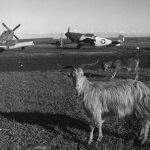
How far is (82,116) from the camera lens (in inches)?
474

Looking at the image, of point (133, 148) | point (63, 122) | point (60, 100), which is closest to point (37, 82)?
point (60, 100)

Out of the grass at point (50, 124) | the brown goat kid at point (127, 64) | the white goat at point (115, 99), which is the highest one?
the white goat at point (115, 99)

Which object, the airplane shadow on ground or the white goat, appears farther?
the airplane shadow on ground

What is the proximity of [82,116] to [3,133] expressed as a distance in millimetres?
3400

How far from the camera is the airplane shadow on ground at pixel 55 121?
991 centimetres

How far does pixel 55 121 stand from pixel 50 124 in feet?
1.28

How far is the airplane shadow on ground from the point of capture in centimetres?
991

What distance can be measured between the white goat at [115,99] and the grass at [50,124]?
0.44 metres

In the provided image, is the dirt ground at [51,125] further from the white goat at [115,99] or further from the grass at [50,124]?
the white goat at [115,99]

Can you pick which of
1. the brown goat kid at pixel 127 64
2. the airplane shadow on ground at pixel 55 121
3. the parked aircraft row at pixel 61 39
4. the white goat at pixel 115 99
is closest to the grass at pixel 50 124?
the airplane shadow on ground at pixel 55 121

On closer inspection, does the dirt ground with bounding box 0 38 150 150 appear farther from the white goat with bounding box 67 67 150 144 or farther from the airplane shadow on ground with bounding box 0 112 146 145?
the white goat with bounding box 67 67 150 144

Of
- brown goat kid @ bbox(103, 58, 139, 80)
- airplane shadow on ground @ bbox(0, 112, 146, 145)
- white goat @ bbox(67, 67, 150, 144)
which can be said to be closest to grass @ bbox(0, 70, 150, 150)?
airplane shadow on ground @ bbox(0, 112, 146, 145)

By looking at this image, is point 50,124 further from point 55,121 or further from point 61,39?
point 61,39

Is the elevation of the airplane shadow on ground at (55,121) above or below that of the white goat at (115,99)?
below
